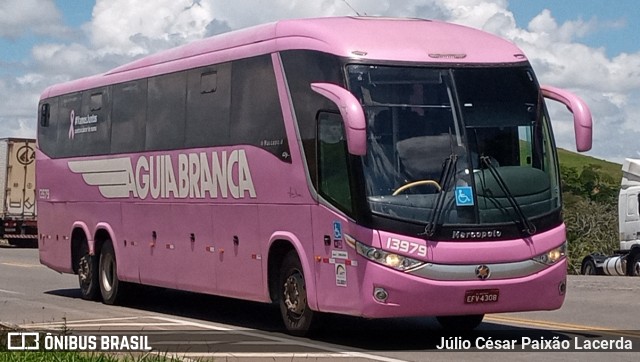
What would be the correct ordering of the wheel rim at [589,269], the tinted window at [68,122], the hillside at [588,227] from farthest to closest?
the hillside at [588,227], the wheel rim at [589,269], the tinted window at [68,122]

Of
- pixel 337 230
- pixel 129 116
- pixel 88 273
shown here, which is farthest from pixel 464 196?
pixel 88 273

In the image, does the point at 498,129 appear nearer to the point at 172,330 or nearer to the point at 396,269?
the point at 396,269

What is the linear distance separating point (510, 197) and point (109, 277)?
8838 mm

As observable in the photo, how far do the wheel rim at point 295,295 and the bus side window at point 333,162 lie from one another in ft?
4.06

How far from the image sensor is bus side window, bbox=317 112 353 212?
13273 mm

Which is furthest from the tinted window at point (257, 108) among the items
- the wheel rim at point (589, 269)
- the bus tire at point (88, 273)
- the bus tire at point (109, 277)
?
the wheel rim at point (589, 269)

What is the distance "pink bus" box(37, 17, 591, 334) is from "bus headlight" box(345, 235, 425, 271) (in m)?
0.02

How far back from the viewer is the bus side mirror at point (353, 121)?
12.4 metres

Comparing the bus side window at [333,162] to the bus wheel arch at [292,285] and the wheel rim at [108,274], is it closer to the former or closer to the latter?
the bus wheel arch at [292,285]

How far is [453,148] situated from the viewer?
13.1 metres

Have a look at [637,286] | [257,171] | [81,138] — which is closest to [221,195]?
[257,171]

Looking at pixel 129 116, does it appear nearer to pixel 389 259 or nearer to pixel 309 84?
pixel 309 84

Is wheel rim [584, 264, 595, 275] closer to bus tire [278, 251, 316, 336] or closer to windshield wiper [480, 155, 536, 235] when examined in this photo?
bus tire [278, 251, 316, 336]

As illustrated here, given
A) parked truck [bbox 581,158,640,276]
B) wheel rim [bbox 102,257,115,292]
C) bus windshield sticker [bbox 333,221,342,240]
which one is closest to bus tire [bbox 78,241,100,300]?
wheel rim [bbox 102,257,115,292]
